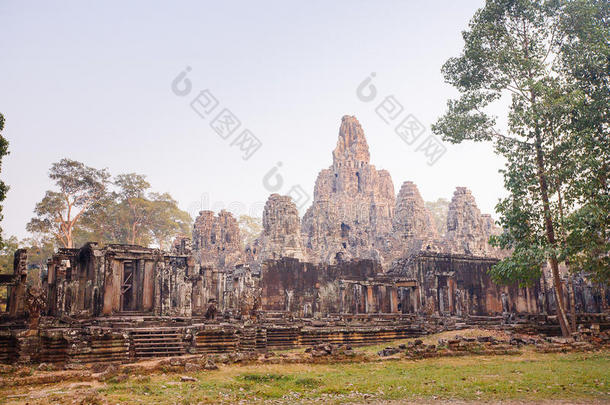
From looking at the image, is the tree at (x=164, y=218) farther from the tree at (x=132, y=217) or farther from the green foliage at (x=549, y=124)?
the green foliage at (x=549, y=124)

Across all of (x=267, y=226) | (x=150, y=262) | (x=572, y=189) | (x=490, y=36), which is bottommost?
(x=150, y=262)

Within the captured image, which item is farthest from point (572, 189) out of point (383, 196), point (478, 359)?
point (383, 196)

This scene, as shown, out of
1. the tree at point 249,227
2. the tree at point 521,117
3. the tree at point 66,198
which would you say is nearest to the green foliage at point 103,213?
the tree at point 66,198

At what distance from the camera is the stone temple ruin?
55.5ft

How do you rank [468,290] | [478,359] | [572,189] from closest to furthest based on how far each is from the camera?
[478,359], [572,189], [468,290]

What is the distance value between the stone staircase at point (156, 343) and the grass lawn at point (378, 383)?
4.46 m

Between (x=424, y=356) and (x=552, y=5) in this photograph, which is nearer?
(x=424, y=356)

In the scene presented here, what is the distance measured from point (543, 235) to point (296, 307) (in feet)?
72.6

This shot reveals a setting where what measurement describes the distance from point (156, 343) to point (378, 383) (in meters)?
9.19

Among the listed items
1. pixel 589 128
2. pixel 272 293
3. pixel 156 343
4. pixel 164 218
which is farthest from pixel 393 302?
pixel 164 218

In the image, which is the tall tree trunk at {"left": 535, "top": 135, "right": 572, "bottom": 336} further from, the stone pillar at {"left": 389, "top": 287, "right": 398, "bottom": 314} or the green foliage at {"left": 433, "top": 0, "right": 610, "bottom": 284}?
the stone pillar at {"left": 389, "top": 287, "right": 398, "bottom": 314}

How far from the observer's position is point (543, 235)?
19.9 metres

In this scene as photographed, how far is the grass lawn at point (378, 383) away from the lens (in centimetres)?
941

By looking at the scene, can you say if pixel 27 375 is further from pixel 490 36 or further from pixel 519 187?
pixel 490 36
